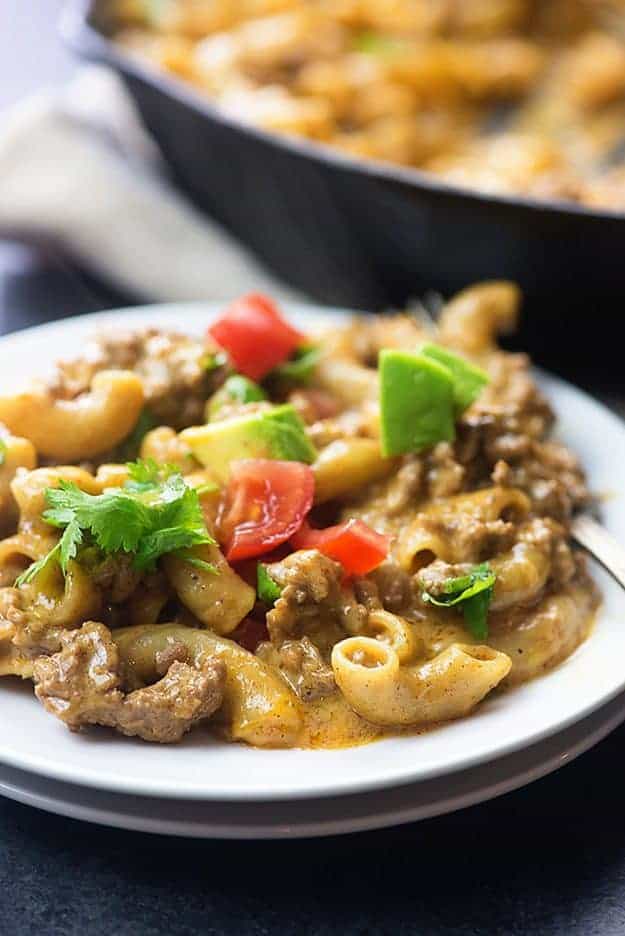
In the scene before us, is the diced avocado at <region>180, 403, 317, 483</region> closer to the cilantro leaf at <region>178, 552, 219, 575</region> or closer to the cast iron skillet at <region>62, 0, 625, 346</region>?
the cilantro leaf at <region>178, 552, 219, 575</region>

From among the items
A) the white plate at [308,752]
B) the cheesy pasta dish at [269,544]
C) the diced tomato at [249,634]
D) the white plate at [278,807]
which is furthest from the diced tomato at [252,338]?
the white plate at [278,807]

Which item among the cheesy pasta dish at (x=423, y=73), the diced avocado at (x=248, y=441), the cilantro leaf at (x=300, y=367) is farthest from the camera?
the cheesy pasta dish at (x=423, y=73)

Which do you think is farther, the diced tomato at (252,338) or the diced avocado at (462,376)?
the diced tomato at (252,338)

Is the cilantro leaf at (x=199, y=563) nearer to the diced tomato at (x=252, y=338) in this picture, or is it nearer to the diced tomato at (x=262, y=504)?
the diced tomato at (x=262, y=504)

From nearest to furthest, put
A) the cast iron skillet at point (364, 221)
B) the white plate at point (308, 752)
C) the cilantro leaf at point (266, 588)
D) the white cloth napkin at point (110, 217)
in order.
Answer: the white plate at point (308, 752) → the cilantro leaf at point (266, 588) → the cast iron skillet at point (364, 221) → the white cloth napkin at point (110, 217)

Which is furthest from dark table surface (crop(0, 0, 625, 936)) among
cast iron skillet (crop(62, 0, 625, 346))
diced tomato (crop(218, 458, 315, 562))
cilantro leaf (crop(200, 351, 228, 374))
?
cast iron skillet (crop(62, 0, 625, 346))

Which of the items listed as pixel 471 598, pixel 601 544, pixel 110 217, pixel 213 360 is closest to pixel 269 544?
pixel 471 598
